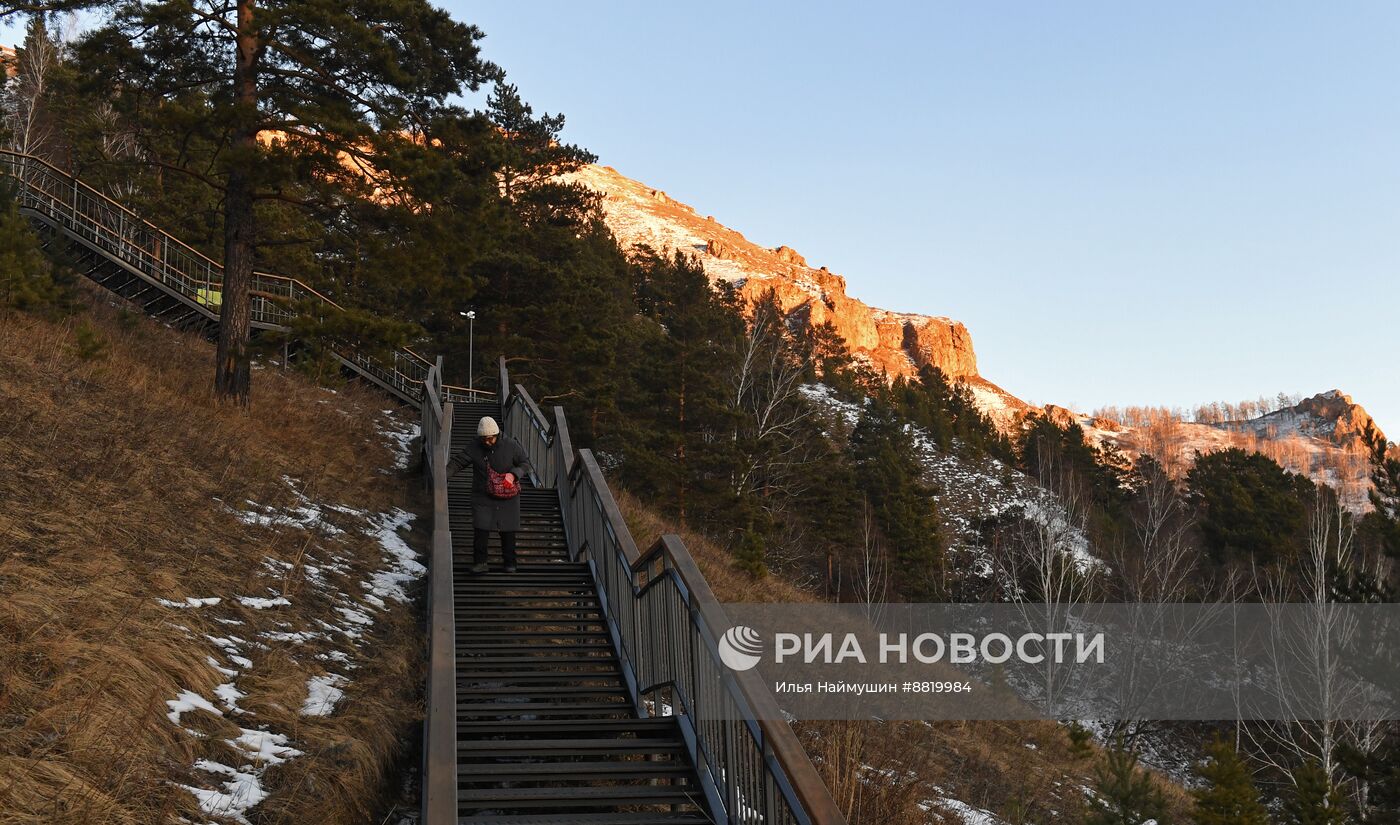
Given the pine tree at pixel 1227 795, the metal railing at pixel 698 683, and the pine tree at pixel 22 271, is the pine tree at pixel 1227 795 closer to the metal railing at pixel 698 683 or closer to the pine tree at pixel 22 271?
the metal railing at pixel 698 683

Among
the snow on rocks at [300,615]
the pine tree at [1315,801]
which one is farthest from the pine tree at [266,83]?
the pine tree at [1315,801]

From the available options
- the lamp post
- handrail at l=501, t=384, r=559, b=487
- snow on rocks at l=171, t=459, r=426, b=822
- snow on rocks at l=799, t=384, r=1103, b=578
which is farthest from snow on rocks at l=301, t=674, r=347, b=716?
snow on rocks at l=799, t=384, r=1103, b=578

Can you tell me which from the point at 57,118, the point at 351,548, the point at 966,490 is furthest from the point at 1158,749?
the point at 57,118

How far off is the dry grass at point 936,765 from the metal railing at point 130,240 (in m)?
11.1

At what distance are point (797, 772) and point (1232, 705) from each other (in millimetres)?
41038

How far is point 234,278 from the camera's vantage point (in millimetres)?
15891

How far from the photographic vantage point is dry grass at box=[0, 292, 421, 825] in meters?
4.59

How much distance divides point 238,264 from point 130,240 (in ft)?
26.4

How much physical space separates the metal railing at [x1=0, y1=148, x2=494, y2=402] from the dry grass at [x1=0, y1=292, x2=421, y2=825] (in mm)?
6000

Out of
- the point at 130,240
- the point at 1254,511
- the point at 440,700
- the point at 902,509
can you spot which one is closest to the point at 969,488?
the point at 1254,511

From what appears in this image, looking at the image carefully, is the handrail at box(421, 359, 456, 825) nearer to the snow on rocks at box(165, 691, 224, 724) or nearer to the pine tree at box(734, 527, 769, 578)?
the snow on rocks at box(165, 691, 224, 724)

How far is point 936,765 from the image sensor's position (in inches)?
460

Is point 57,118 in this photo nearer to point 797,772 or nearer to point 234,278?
point 234,278

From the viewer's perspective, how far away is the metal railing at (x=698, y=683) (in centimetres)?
418
